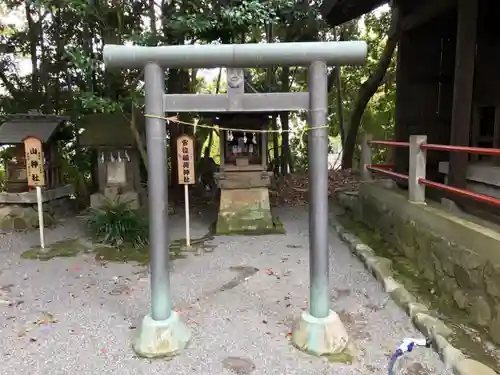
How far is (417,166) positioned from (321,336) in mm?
2517

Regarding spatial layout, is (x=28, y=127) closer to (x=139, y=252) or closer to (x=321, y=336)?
(x=139, y=252)

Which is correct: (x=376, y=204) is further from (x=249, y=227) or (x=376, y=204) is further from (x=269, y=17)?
(x=269, y=17)

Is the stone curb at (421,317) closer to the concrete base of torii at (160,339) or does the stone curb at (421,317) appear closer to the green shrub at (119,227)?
the concrete base of torii at (160,339)

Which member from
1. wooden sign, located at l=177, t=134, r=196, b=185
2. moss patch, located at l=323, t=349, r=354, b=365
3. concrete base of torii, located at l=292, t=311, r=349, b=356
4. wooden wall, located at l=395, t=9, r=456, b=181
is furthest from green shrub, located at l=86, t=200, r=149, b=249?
wooden wall, located at l=395, t=9, r=456, b=181

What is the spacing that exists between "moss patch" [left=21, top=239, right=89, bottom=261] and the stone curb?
3933mm

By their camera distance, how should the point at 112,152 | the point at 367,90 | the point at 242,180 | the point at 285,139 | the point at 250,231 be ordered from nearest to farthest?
1. the point at 250,231
2. the point at 242,180
3. the point at 112,152
4. the point at 367,90
5. the point at 285,139

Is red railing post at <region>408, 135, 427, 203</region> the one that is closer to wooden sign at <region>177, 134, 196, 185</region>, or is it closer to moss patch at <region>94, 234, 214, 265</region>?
moss patch at <region>94, 234, 214, 265</region>

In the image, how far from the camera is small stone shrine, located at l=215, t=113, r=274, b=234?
291 inches

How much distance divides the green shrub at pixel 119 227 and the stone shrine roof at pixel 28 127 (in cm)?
174

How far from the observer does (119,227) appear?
6.59 meters

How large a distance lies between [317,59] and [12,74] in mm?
9086

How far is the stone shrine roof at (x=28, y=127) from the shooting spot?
7449mm

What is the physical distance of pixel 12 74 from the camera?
1002cm

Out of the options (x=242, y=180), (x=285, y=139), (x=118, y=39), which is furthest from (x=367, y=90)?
(x=118, y=39)
